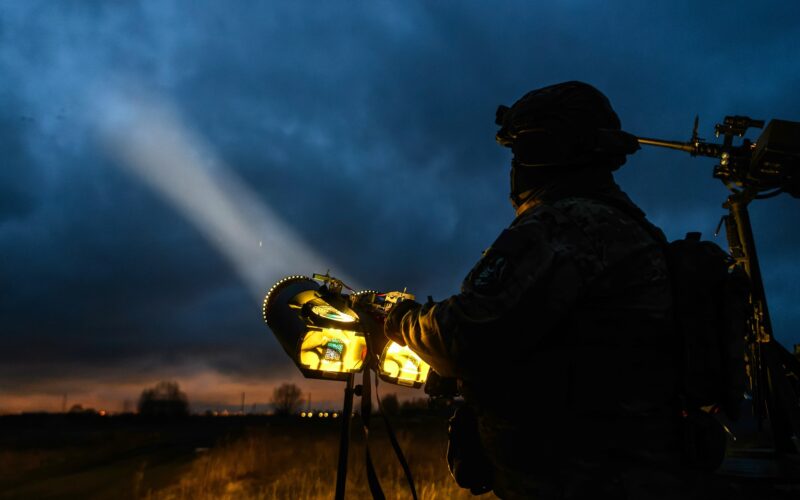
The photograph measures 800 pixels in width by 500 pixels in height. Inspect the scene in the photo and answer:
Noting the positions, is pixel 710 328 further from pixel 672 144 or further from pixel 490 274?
pixel 672 144

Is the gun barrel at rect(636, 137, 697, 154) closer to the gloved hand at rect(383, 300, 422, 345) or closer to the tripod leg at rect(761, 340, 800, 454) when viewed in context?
the tripod leg at rect(761, 340, 800, 454)

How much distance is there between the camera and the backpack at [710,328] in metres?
2.14

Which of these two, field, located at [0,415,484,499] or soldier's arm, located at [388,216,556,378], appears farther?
field, located at [0,415,484,499]

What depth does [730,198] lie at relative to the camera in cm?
670

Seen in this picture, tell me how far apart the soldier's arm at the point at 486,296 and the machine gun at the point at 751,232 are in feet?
12.7

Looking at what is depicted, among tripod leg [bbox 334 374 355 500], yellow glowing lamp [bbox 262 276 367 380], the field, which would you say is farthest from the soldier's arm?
A: the field

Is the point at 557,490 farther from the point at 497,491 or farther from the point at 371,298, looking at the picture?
the point at 371,298

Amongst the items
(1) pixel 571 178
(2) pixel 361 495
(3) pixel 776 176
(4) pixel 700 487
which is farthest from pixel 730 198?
(2) pixel 361 495

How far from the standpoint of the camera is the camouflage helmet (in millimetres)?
2580

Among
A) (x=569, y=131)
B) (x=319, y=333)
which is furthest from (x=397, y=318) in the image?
(x=569, y=131)

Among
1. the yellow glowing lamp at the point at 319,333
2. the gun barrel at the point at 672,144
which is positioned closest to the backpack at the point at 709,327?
the yellow glowing lamp at the point at 319,333

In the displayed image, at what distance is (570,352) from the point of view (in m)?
2.11

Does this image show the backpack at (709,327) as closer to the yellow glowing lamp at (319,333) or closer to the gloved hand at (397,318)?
the gloved hand at (397,318)

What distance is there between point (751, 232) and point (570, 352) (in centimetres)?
588
